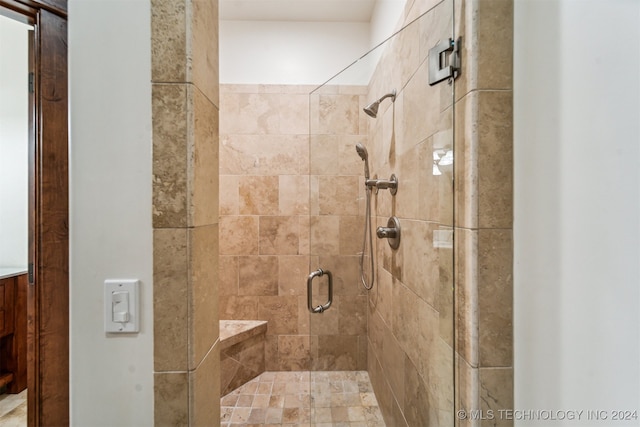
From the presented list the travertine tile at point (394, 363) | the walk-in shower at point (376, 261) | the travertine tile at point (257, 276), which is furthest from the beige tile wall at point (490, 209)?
the travertine tile at point (257, 276)

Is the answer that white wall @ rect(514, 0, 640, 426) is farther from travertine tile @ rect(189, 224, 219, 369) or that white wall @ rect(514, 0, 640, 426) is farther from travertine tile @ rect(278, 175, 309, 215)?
travertine tile @ rect(278, 175, 309, 215)

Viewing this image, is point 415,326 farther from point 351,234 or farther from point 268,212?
point 268,212

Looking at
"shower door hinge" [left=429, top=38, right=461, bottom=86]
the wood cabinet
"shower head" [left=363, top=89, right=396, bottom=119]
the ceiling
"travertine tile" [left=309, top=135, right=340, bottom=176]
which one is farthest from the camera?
the ceiling

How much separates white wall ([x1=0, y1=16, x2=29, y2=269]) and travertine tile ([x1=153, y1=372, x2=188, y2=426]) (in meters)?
2.21

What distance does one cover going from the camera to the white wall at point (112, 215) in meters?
0.66

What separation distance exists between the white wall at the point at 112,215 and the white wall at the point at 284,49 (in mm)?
1825

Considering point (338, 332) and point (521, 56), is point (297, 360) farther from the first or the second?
point (521, 56)

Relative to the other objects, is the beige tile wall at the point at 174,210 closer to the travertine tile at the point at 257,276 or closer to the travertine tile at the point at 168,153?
the travertine tile at the point at 168,153

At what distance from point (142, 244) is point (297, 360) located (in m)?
1.98

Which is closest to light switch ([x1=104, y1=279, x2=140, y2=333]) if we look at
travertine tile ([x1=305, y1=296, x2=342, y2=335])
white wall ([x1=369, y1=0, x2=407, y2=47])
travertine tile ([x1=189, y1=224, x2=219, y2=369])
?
travertine tile ([x1=189, y1=224, x2=219, y2=369])

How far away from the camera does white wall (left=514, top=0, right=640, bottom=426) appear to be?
0.47 m

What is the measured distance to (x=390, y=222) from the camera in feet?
4.07

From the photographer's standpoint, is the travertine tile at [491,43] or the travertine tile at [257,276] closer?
the travertine tile at [491,43]

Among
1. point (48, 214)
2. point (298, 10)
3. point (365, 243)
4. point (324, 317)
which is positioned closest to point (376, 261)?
point (365, 243)
